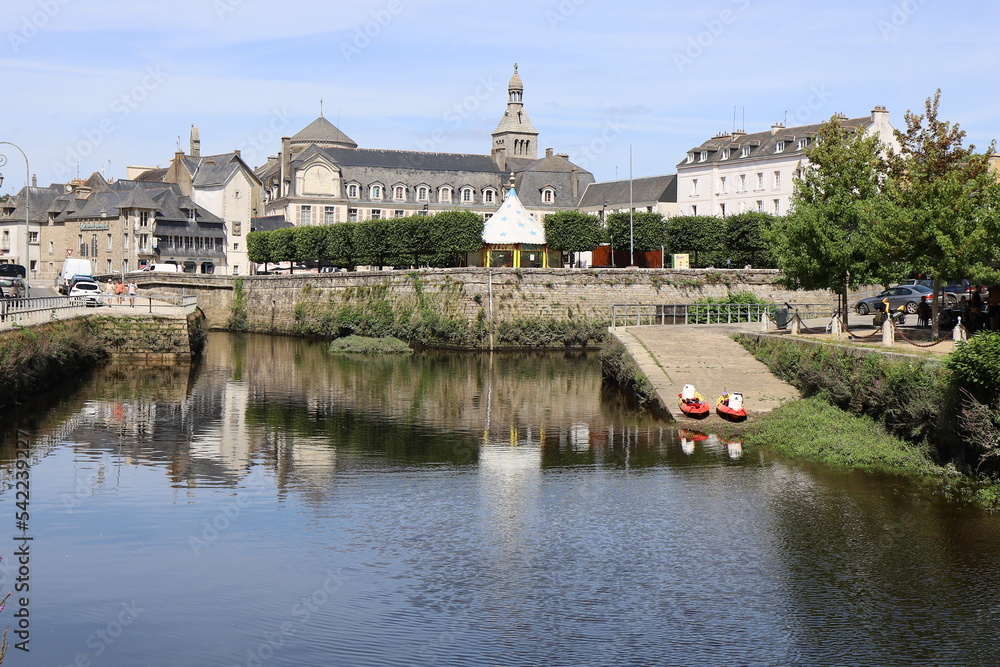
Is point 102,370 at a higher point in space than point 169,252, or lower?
lower

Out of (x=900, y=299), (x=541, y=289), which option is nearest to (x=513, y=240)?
(x=541, y=289)

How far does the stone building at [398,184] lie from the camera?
103m

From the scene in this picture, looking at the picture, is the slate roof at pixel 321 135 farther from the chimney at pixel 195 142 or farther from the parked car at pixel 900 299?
the parked car at pixel 900 299

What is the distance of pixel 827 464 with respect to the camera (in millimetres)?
24609

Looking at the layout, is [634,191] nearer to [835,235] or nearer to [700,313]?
[700,313]

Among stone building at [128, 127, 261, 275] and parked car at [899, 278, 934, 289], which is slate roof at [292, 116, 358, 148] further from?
parked car at [899, 278, 934, 289]

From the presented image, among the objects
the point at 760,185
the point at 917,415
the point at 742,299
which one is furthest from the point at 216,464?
the point at 760,185

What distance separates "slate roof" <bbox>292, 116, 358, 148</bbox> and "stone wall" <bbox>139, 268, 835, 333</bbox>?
5074 cm

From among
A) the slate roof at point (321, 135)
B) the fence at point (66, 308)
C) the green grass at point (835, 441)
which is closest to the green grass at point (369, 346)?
the fence at point (66, 308)

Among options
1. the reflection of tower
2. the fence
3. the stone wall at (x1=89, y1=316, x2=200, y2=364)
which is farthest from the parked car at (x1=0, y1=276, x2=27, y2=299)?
the reflection of tower

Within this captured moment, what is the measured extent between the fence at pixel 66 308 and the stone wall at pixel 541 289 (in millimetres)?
11177

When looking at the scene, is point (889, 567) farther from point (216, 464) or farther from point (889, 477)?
point (216, 464)

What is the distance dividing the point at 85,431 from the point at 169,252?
232ft

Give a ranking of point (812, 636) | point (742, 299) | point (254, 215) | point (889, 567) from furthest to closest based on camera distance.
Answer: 1. point (254, 215)
2. point (742, 299)
3. point (889, 567)
4. point (812, 636)
